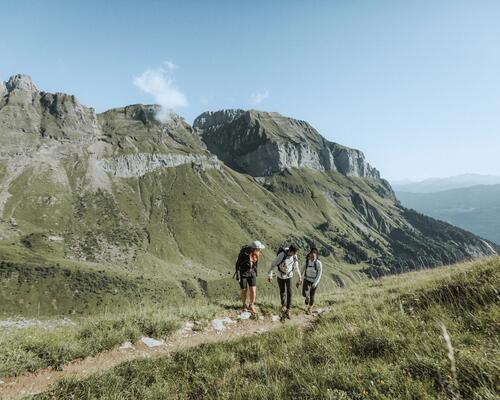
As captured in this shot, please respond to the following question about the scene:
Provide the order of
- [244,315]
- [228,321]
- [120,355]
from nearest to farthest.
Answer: [120,355], [228,321], [244,315]

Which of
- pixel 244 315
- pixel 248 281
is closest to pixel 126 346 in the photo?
pixel 244 315

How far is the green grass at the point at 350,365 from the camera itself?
369 centimetres

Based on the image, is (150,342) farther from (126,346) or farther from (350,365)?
(350,365)

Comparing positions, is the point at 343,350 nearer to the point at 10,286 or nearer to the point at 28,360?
the point at 28,360

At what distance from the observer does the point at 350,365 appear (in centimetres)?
465

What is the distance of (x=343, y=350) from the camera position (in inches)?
213

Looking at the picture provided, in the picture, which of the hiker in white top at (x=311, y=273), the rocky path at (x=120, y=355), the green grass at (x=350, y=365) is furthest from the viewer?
the hiker in white top at (x=311, y=273)

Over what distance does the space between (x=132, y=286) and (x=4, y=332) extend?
186869mm

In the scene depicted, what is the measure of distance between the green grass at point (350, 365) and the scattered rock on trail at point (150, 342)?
215 cm

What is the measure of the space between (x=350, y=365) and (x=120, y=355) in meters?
5.68

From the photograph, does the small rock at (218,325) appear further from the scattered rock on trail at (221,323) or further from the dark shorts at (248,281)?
the dark shorts at (248,281)

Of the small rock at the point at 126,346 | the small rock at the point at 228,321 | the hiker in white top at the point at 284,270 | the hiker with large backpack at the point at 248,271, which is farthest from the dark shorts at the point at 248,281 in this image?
the small rock at the point at 126,346

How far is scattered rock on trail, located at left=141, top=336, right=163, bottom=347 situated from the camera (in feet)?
28.4

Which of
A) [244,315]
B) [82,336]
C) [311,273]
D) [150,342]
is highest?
[82,336]
